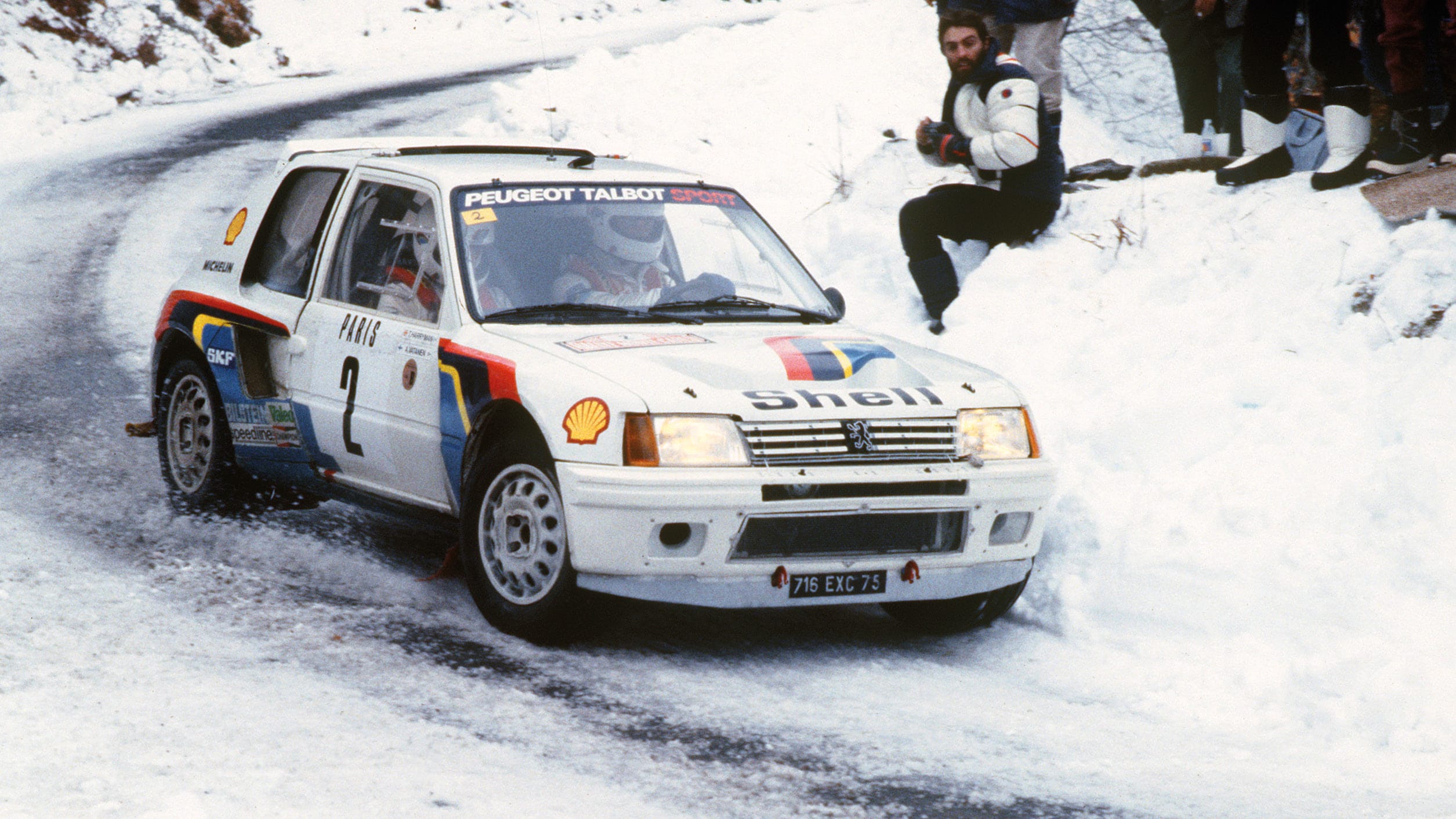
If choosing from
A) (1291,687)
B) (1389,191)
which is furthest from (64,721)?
(1389,191)

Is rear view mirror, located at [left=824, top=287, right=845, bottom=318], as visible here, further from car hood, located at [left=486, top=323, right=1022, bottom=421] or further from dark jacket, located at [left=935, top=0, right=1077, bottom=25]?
dark jacket, located at [left=935, top=0, right=1077, bottom=25]

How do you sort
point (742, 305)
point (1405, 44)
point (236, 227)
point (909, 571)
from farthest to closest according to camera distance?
point (1405, 44)
point (236, 227)
point (742, 305)
point (909, 571)

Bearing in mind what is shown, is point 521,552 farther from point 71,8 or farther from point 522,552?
point 71,8

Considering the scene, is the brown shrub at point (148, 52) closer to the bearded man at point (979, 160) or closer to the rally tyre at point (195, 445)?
the rally tyre at point (195, 445)

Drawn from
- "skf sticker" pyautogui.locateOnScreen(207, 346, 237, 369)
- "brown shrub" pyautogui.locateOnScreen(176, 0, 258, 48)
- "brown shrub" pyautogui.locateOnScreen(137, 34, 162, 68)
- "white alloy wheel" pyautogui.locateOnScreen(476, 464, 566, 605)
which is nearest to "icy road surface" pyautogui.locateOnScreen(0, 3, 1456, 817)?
"white alloy wheel" pyautogui.locateOnScreen(476, 464, 566, 605)

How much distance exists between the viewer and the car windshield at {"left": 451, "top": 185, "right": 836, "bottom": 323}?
558cm

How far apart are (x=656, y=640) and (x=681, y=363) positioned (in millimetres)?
973

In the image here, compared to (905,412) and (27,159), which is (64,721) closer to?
(905,412)

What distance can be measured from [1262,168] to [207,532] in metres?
5.46

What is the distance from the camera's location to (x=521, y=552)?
509 cm

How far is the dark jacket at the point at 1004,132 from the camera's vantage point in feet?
25.9

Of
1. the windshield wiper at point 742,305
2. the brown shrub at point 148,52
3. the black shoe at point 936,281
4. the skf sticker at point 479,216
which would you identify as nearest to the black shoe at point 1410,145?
the black shoe at point 936,281

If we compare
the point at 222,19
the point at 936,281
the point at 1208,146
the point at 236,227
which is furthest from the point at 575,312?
the point at 222,19

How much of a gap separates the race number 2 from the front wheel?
0.81m
